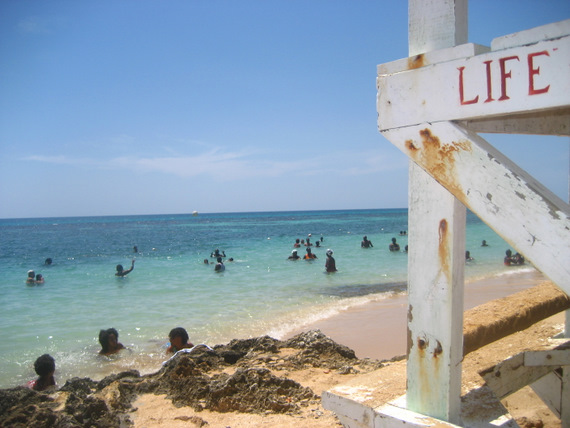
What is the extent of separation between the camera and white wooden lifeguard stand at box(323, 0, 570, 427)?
1.02 metres

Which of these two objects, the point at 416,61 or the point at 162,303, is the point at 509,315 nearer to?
the point at 416,61

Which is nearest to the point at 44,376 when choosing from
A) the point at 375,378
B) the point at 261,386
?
the point at 261,386

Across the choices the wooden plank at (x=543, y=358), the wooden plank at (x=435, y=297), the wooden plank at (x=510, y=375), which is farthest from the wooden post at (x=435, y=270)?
the wooden plank at (x=543, y=358)

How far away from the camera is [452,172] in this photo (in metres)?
1.17

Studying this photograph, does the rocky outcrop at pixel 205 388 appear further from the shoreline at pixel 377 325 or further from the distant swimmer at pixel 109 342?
the distant swimmer at pixel 109 342

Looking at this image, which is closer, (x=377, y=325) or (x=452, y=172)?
(x=452, y=172)

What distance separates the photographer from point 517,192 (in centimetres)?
105

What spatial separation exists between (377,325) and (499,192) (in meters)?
7.96

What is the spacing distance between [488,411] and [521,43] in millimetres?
1115

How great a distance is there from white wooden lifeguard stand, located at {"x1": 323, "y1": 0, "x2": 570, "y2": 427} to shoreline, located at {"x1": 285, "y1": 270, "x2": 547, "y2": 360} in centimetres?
519

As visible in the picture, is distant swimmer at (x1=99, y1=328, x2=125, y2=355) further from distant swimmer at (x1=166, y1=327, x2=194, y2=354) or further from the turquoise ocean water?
distant swimmer at (x1=166, y1=327, x2=194, y2=354)

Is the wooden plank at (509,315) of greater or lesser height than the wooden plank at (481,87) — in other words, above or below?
below

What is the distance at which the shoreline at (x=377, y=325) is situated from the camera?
23.5 ft

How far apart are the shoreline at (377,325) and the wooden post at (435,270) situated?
5.17 m
